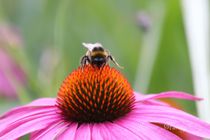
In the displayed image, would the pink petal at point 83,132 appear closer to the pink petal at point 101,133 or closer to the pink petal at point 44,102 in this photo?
the pink petal at point 101,133

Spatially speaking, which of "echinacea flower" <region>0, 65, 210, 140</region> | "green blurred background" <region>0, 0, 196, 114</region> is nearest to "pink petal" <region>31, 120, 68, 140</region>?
"echinacea flower" <region>0, 65, 210, 140</region>

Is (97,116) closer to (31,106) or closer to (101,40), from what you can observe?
(31,106)

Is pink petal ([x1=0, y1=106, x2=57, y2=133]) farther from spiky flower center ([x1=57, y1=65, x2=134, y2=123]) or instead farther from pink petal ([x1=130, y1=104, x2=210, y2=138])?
pink petal ([x1=130, y1=104, x2=210, y2=138])

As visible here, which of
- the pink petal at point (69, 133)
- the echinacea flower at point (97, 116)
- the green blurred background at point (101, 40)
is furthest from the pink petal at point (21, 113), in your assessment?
the green blurred background at point (101, 40)

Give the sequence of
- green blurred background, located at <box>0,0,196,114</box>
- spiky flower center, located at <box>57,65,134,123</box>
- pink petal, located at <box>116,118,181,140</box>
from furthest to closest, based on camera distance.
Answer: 1. green blurred background, located at <box>0,0,196,114</box>
2. spiky flower center, located at <box>57,65,134,123</box>
3. pink petal, located at <box>116,118,181,140</box>

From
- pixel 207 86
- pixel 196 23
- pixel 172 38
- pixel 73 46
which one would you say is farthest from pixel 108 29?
pixel 207 86

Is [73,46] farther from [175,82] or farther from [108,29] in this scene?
[175,82]
